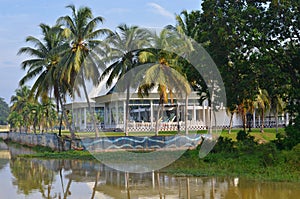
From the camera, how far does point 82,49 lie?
75.4 feet

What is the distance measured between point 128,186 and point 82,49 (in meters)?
12.6

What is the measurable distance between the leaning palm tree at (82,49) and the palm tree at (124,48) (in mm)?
677

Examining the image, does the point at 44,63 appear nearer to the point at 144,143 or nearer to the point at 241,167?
the point at 144,143

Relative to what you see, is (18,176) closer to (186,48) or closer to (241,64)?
(241,64)

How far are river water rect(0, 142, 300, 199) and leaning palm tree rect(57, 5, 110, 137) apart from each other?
814 cm

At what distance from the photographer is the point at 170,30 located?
24.2m

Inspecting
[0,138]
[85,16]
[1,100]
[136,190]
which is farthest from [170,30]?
[1,100]

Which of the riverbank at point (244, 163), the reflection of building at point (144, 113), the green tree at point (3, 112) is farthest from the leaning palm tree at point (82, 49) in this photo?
the green tree at point (3, 112)

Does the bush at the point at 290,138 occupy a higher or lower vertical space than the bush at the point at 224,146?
higher

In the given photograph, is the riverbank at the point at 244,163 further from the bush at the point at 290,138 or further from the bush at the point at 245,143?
the bush at the point at 290,138

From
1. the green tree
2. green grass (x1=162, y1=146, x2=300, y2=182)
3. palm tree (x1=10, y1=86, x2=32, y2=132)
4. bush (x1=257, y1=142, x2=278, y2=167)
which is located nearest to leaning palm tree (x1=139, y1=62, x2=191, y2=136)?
green grass (x1=162, y1=146, x2=300, y2=182)

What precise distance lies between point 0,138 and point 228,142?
137 feet

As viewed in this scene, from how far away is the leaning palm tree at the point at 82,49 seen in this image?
22500 millimetres

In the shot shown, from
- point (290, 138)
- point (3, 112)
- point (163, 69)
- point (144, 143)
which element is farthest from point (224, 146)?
point (3, 112)
